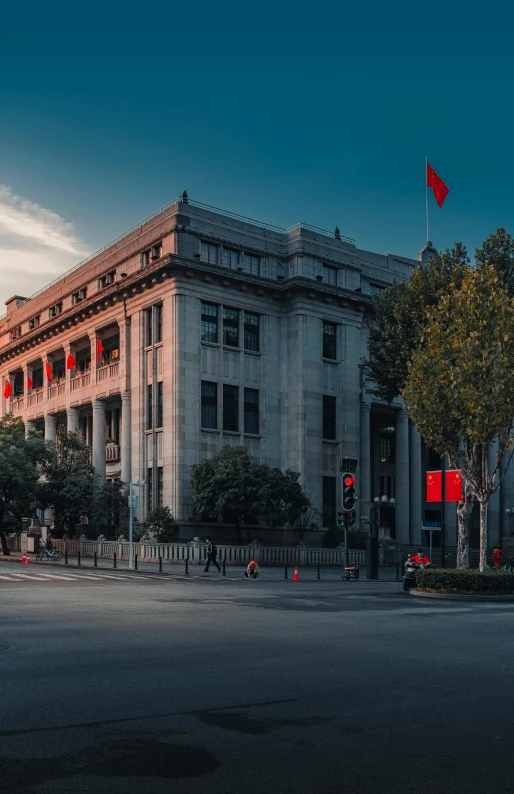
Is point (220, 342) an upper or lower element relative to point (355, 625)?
upper

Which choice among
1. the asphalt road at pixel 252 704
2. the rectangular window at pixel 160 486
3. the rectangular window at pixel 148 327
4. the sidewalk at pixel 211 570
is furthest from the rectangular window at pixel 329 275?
the asphalt road at pixel 252 704

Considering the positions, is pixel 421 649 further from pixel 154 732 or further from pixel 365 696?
pixel 154 732

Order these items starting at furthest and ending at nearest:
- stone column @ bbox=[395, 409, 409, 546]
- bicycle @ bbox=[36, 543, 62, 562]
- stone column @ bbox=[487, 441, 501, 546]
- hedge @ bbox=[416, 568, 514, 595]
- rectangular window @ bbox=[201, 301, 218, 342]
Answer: stone column @ bbox=[487, 441, 501, 546], stone column @ bbox=[395, 409, 409, 546], rectangular window @ bbox=[201, 301, 218, 342], bicycle @ bbox=[36, 543, 62, 562], hedge @ bbox=[416, 568, 514, 595]

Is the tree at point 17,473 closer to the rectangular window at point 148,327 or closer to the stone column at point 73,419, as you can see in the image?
the stone column at point 73,419

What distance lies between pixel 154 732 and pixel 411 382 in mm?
25563

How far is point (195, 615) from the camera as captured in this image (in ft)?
64.1

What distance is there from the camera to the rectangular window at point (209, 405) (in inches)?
2147

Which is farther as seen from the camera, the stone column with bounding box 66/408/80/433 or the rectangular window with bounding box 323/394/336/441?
A: the stone column with bounding box 66/408/80/433

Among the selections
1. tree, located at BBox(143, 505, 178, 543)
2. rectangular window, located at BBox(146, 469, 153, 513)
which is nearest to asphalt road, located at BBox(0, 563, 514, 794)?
tree, located at BBox(143, 505, 178, 543)

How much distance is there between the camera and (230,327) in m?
56.6

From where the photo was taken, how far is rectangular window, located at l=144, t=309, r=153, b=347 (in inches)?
2240

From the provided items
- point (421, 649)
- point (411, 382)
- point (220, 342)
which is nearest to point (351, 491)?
point (411, 382)

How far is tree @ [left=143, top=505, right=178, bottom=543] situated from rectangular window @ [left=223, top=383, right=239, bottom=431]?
7784 millimetres

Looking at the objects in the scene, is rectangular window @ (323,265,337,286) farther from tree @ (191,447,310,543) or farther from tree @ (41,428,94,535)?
tree @ (41,428,94,535)
